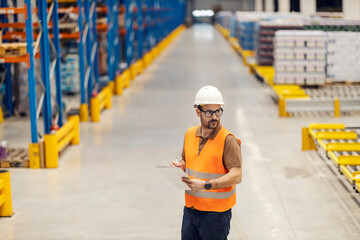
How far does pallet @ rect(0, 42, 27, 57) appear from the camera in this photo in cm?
875

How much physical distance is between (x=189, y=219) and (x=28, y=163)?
550 cm

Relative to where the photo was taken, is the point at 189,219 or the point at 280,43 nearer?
the point at 189,219

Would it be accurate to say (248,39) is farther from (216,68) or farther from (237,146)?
(237,146)

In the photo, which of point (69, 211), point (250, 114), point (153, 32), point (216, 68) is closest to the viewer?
point (69, 211)

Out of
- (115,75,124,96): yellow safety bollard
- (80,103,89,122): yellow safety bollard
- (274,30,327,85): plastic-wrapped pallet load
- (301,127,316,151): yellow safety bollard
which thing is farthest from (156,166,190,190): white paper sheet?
(115,75,124,96): yellow safety bollard

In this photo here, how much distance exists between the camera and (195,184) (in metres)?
4.12

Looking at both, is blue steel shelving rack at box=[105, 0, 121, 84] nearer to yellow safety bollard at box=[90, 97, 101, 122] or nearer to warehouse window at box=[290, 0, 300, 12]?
yellow safety bollard at box=[90, 97, 101, 122]

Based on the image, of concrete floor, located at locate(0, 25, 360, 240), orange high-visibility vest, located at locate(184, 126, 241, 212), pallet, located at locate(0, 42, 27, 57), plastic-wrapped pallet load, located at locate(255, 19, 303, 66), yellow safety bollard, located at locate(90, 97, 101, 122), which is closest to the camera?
orange high-visibility vest, located at locate(184, 126, 241, 212)

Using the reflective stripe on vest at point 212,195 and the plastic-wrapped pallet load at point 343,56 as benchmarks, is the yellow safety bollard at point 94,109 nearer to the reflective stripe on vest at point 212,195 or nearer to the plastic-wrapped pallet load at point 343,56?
the plastic-wrapped pallet load at point 343,56

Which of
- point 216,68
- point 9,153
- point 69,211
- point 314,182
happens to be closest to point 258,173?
point 314,182

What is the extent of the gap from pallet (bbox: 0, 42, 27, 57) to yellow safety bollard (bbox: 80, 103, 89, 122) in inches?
159

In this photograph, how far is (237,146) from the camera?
4246 mm

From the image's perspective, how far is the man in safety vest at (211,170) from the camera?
4.20m

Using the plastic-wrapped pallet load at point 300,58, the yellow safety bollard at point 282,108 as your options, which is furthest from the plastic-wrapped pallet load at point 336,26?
the yellow safety bollard at point 282,108
